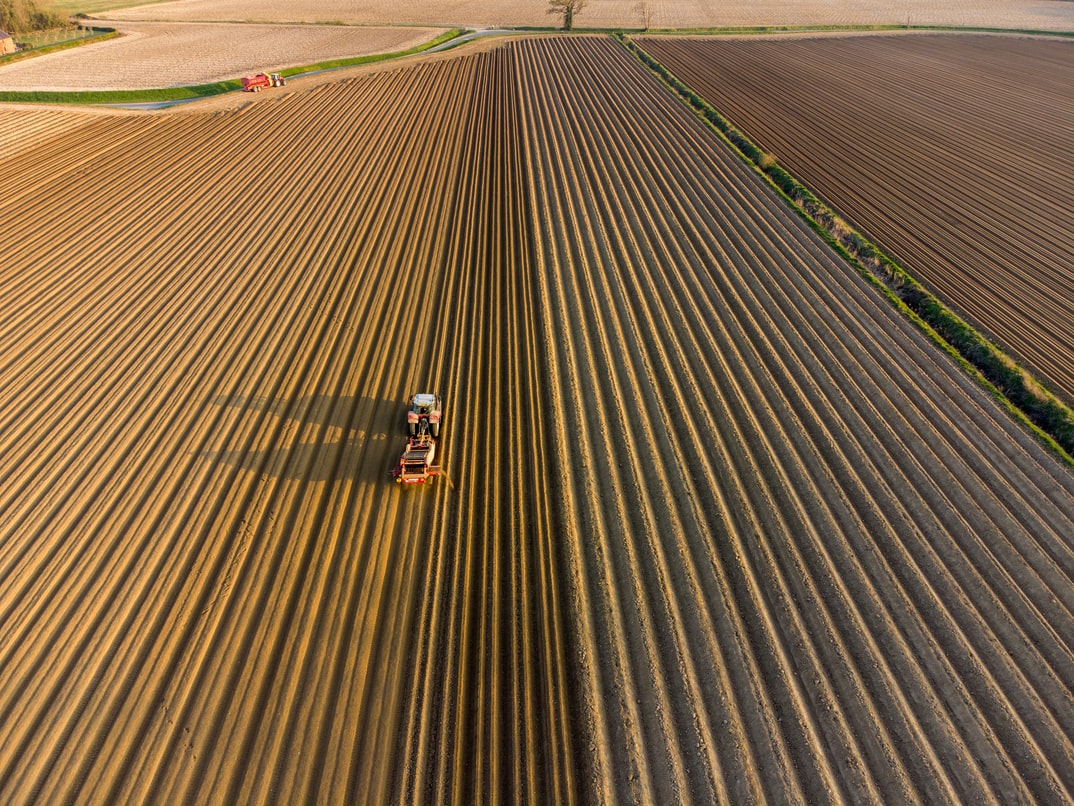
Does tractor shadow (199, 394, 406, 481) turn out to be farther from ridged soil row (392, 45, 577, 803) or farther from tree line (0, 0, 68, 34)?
tree line (0, 0, 68, 34)

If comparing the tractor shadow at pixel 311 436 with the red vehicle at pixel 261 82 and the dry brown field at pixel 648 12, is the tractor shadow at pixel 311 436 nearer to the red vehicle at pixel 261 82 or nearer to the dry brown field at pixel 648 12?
the red vehicle at pixel 261 82

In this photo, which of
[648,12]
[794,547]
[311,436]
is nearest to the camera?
[794,547]

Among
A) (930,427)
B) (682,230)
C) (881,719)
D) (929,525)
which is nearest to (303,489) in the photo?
(881,719)

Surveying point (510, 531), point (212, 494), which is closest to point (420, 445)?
point (510, 531)

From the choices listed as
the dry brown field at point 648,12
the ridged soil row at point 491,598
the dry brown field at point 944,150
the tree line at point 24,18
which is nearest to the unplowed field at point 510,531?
the ridged soil row at point 491,598

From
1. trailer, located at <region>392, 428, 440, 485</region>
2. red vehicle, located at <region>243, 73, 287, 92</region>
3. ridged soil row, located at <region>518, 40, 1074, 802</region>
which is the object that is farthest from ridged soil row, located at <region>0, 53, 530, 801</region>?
red vehicle, located at <region>243, 73, 287, 92</region>

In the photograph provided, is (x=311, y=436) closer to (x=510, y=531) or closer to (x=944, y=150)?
→ (x=510, y=531)
